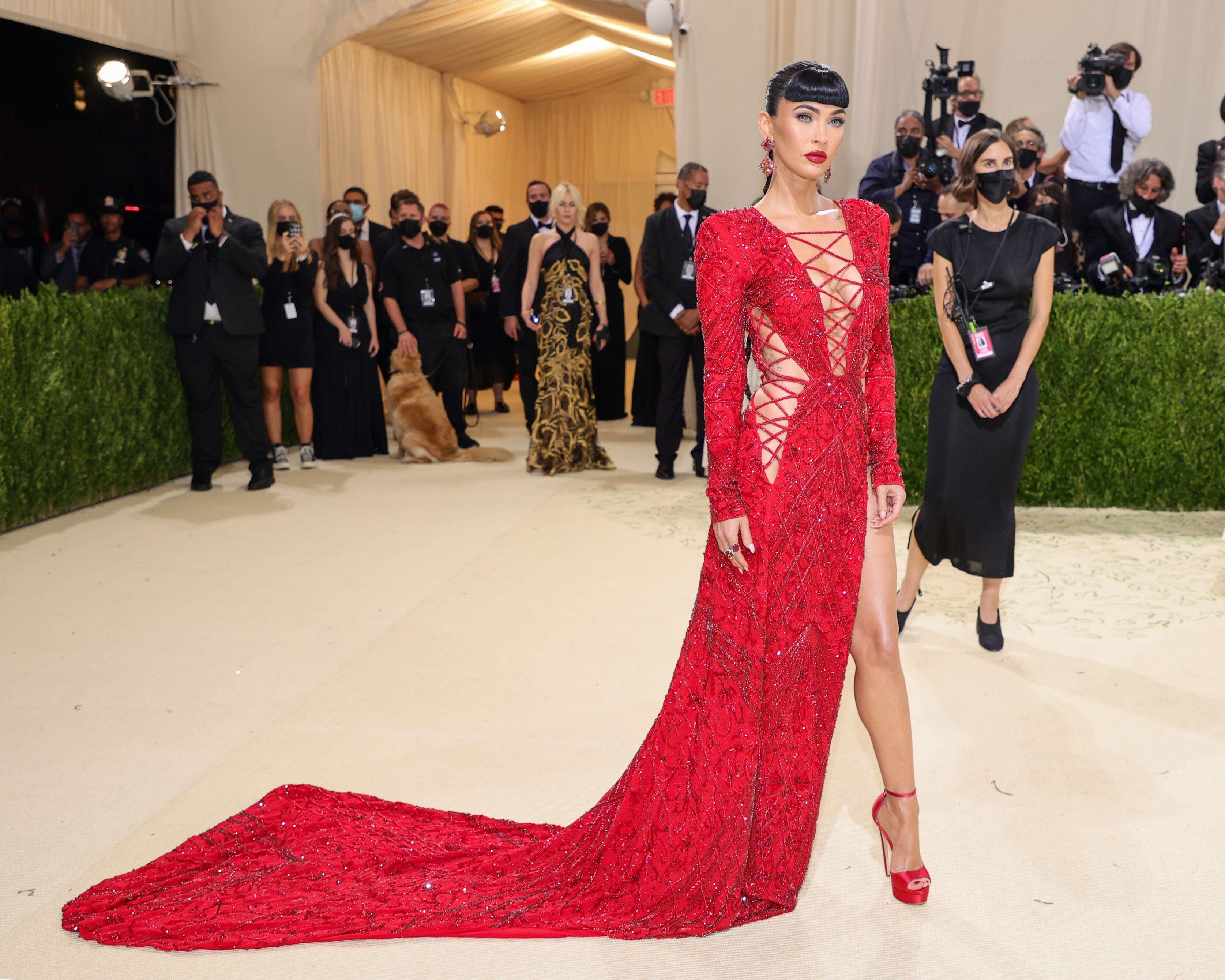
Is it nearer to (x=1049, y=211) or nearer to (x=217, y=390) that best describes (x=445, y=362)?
(x=217, y=390)

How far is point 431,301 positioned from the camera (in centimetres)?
761

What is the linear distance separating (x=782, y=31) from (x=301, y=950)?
23.5 feet

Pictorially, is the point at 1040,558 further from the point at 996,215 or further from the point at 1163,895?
the point at 1163,895

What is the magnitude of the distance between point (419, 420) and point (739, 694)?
5.61 metres

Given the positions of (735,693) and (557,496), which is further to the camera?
(557,496)

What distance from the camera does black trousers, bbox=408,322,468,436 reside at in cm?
767

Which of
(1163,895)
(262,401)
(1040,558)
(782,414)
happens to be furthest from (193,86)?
(1163,895)

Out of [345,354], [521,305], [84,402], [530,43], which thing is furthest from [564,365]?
[530,43]

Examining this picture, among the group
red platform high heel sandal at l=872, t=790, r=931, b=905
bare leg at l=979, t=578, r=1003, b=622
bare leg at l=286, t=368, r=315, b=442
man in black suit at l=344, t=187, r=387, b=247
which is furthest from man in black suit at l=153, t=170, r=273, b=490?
red platform high heel sandal at l=872, t=790, r=931, b=905

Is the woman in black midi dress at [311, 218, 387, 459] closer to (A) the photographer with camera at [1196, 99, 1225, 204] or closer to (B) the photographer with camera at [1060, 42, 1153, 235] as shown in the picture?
(B) the photographer with camera at [1060, 42, 1153, 235]

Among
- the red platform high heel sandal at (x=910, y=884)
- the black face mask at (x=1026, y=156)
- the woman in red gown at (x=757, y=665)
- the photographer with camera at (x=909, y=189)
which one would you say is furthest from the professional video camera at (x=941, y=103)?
the red platform high heel sandal at (x=910, y=884)

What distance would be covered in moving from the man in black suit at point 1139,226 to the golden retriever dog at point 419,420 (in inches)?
150

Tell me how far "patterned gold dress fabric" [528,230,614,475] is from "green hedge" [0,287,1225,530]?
6.49 ft

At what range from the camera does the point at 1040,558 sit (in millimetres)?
5016
